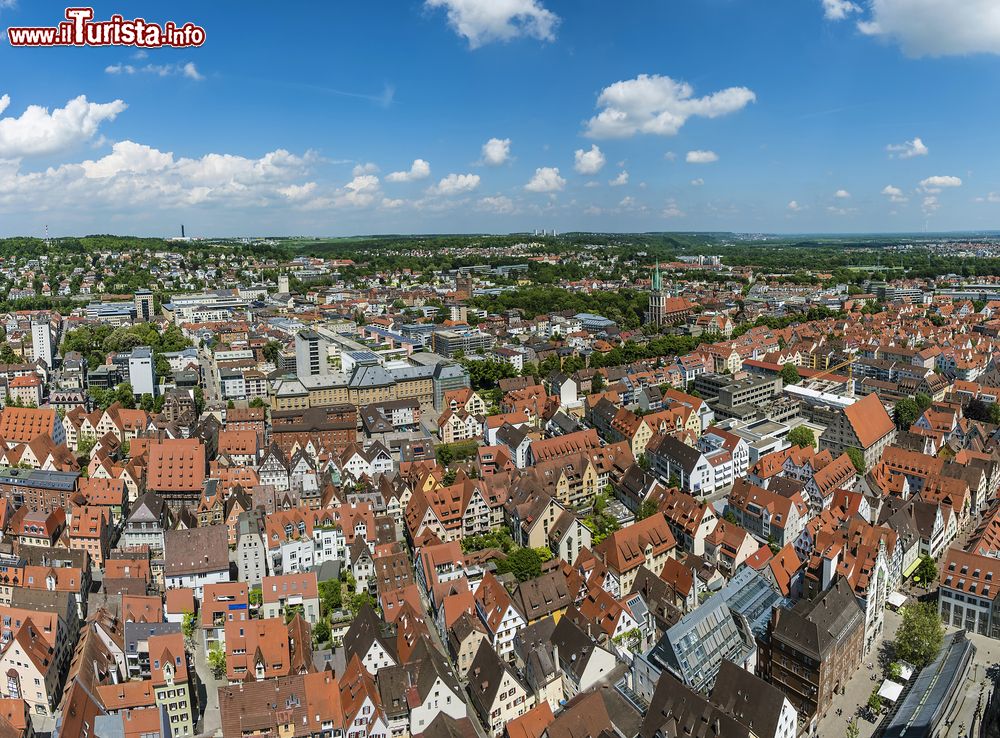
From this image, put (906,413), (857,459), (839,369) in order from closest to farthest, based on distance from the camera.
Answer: (857,459)
(906,413)
(839,369)

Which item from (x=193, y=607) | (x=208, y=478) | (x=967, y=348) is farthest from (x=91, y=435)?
(x=967, y=348)

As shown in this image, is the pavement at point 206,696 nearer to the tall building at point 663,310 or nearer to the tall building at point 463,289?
the tall building at point 663,310

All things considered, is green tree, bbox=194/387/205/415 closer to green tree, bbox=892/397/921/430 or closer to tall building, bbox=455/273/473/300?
green tree, bbox=892/397/921/430

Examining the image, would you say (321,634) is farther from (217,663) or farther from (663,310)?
(663,310)

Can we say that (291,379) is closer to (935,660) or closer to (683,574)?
(683,574)

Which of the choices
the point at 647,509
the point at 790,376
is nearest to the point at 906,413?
the point at 790,376

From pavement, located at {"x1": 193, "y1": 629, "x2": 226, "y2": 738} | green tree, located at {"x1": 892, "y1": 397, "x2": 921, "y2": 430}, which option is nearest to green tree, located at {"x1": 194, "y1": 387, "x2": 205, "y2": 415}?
pavement, located at {"x1": 193, "y1": 629, "x2": 226, "y2": 738}

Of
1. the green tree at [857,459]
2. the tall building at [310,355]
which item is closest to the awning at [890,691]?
the green tree at [857,459]
